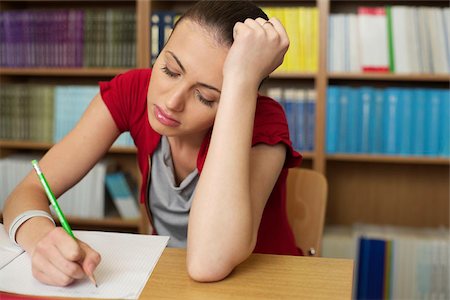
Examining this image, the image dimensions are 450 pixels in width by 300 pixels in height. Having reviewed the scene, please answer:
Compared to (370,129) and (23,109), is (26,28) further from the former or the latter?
(370,129)

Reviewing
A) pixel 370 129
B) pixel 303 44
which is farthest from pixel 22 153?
pixel 370 129

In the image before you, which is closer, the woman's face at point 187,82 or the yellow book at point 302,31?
the woman's face at point 187,82

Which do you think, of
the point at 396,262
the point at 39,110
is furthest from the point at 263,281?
the point at 39,110

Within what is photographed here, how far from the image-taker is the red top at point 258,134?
3.79 feet

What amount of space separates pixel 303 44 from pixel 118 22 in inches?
32.7

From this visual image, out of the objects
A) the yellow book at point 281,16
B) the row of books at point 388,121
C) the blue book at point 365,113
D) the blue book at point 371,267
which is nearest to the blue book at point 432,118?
the row of books at point 388,121

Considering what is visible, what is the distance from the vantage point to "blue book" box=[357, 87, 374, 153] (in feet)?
7.89

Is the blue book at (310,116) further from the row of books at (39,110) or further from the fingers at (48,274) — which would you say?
the fingers at (48,274)

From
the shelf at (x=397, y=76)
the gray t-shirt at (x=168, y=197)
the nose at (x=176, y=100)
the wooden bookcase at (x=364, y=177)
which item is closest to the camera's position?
the nose at (x=176, y=100)

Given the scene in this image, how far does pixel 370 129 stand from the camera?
7.93 feet

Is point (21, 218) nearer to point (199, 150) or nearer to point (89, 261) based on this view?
point (89, 261)

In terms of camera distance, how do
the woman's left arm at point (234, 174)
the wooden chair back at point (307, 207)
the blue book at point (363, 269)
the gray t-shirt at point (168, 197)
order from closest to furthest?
the woman's left arm at point (234, 174), the gray t-shirt at point (168, 197), the wooden chair back at point (307, 207), the blue book at point (363, 269)

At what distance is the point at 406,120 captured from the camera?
2.40 metres

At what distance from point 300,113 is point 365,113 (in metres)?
0.27
